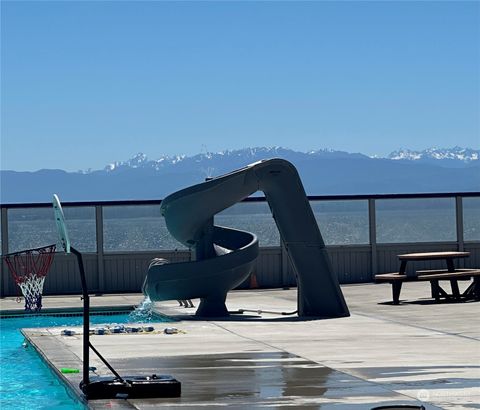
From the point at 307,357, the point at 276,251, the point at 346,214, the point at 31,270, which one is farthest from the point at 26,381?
the point at 346,214

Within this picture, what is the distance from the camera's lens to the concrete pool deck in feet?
36.4

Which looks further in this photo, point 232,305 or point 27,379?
point 232,305

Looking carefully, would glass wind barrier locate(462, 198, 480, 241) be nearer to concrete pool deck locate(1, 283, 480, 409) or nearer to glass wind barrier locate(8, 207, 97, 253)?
glass wind barrier locate(8, 207, 97, 253)

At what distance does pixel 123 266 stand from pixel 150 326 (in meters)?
9.35

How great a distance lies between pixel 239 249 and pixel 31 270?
7.83 meters

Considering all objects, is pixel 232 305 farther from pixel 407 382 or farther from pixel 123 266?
pixel 407 382

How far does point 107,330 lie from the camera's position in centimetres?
1820

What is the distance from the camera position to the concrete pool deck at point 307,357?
11.1m

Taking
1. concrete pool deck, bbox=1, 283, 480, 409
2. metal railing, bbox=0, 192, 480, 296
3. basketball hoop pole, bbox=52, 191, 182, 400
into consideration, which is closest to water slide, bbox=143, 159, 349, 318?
concrete pool deck, bbox=1, 283, 480, 409

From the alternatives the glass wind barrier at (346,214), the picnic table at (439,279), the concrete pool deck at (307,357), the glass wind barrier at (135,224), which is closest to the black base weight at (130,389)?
the concrete pool deck at (307,357)

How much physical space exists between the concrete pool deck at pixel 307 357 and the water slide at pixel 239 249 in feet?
1.61

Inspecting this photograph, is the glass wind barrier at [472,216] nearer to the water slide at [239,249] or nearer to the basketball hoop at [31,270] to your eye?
the basketball hoop at [31,270]

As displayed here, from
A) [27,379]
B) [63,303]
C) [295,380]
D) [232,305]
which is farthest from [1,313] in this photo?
[295,380]

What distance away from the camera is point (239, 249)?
811 inches
